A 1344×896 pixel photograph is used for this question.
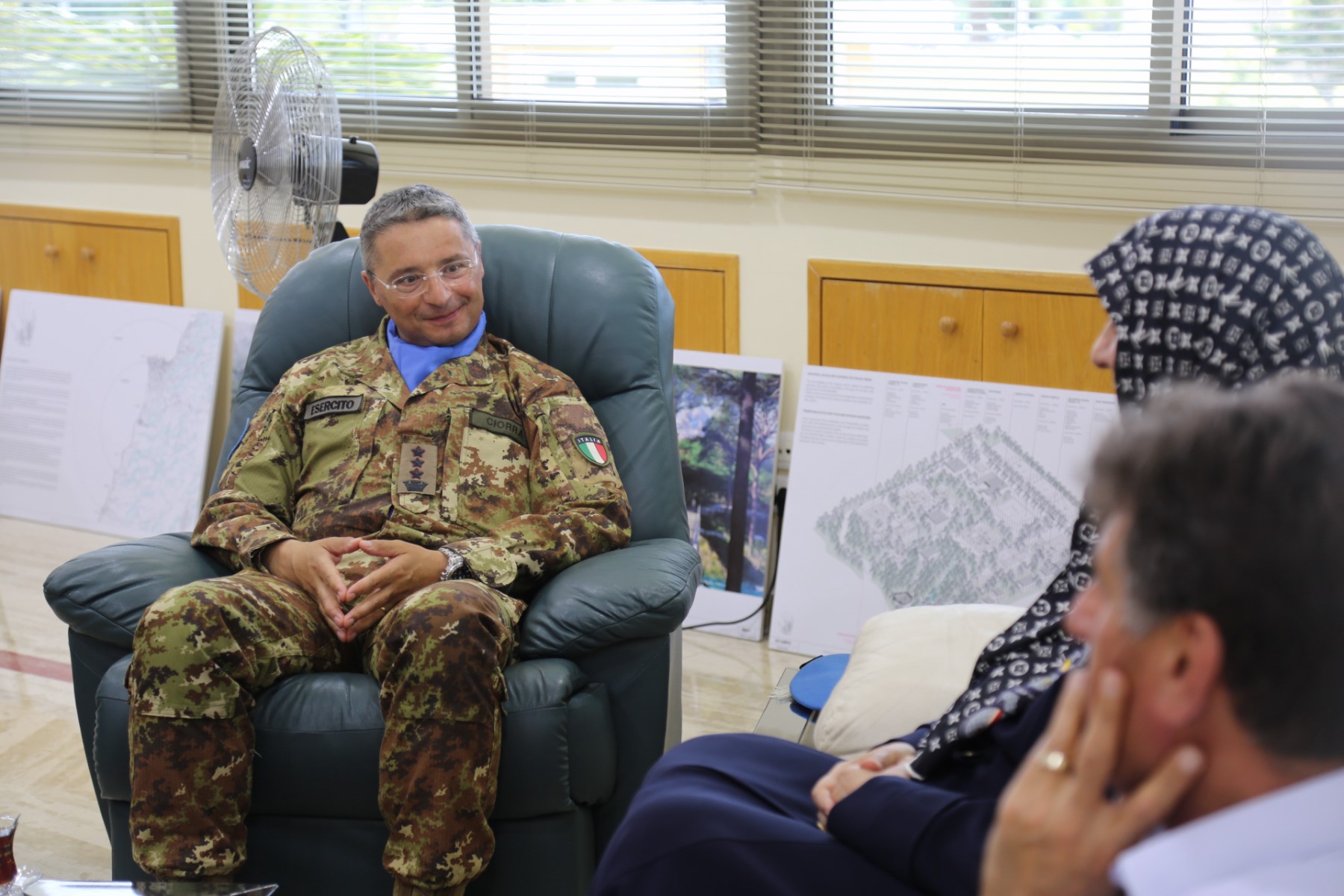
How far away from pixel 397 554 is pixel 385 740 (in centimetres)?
34

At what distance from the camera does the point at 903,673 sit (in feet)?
5.48

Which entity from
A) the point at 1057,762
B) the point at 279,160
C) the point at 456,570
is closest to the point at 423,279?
the point at 456,570

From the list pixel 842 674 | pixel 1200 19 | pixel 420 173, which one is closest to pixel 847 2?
pixel 1200 19

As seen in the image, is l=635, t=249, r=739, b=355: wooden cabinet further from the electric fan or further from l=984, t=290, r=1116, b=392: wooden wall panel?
the electric fan

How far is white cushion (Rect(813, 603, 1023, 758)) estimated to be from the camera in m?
1.61

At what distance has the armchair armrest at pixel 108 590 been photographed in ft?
6.25

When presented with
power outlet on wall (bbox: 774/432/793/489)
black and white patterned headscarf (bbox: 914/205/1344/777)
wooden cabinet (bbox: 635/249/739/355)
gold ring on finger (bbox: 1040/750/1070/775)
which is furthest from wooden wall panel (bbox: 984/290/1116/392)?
gold ring on finger (bbox: 1040/750/1070/775)

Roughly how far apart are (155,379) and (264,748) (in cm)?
241

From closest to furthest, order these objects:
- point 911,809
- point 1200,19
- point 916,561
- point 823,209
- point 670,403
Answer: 1. point 911,809
2. point 670,403
3. point 1200,19
4. point 916,561
5. point 823,209

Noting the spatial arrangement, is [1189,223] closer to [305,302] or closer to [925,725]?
[925,725]

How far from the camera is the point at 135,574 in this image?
1959 mm

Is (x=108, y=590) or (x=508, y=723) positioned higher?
(x=108, y=590)

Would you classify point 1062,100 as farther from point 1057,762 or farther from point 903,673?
point 1057,762

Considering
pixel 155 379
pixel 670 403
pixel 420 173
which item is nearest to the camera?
pixel 670 403
